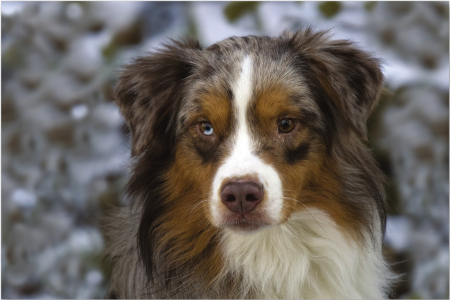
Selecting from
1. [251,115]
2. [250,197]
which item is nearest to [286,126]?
[251,115]

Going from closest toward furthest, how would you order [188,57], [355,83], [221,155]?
[221,155] < [355,83] < [188,57]

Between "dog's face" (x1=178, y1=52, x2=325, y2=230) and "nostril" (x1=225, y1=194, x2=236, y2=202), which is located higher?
"dog's face" (x1=178, y1=52, x2=325, y2=230)

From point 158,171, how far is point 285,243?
917mm

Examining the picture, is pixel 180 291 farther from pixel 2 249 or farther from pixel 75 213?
pixel 2 249

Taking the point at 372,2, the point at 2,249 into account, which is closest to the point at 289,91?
the point at 372,2

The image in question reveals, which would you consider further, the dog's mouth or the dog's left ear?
the dog's left ear

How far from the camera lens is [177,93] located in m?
3.25

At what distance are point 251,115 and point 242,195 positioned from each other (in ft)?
1.70

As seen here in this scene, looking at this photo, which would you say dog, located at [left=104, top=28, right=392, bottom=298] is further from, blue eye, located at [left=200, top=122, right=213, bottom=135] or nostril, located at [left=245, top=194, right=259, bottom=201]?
nostril, located at [left=245, top=194, right=259, bottom=201]

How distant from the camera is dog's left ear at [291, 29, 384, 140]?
9.82 ft

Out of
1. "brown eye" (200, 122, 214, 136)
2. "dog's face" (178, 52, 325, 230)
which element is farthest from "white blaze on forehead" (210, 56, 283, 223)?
"brown eye" (200, 122, 214, 136)

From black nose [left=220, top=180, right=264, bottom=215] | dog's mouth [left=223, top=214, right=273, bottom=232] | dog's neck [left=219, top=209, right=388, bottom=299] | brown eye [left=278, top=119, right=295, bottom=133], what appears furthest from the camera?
dog's neck [left=219, top=209, right=388, bottom=299]

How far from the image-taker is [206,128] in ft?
9.97

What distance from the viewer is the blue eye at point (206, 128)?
301 cm
